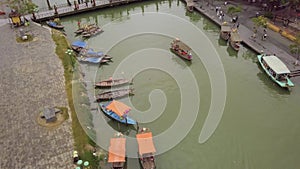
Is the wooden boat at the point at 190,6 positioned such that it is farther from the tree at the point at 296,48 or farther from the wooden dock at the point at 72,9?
the tree at the point at 296,48

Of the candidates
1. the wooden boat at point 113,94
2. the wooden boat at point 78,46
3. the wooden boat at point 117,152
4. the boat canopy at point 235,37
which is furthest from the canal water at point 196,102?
the wooden boat at point 78,46

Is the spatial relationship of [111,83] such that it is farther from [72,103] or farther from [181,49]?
[181,49]

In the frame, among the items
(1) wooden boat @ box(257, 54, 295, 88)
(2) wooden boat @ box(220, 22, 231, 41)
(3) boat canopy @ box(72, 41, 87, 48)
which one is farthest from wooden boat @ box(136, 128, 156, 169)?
(2) wooden boat @ box(220, 22, 231, 41)

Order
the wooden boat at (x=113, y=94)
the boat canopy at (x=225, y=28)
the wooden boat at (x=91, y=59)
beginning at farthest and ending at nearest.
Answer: the boat canopy at (x=225, y=28), the wooden boat at (x=91, y=59), the wooden boat at (x=113, y=94)

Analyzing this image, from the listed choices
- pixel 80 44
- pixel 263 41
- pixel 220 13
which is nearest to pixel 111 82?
pixel 80 44

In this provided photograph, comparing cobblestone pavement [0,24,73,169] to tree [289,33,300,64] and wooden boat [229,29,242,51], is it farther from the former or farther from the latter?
tree [289,33,300,64]
